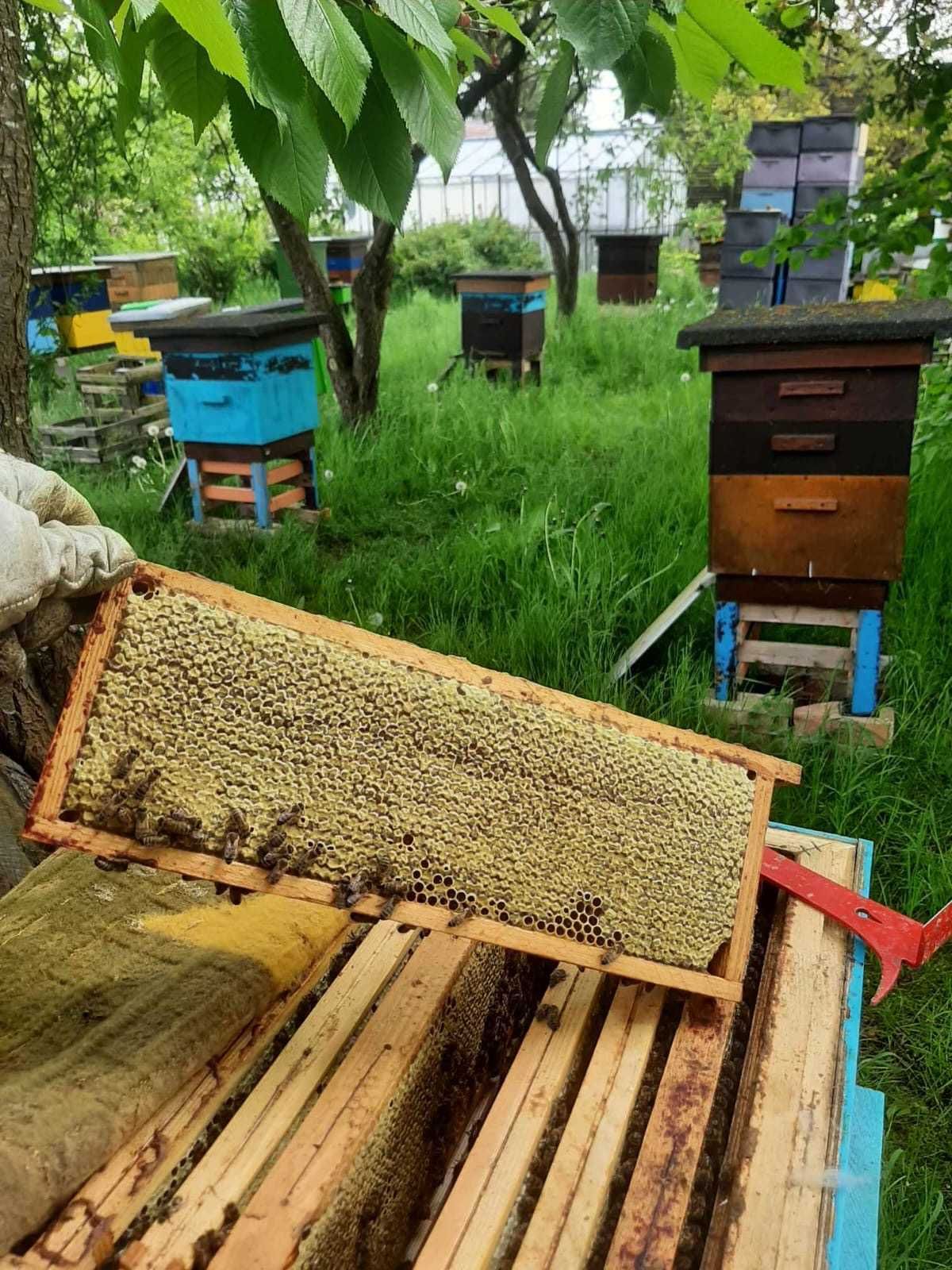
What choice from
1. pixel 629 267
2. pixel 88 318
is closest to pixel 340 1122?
pixel 88 318

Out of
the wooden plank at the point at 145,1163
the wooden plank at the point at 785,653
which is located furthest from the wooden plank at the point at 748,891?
the wooden plank at the point at 785,653

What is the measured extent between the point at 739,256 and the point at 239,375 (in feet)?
26.4

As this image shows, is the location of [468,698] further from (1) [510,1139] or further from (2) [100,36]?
(2) [100,36]

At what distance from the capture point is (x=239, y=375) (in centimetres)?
445

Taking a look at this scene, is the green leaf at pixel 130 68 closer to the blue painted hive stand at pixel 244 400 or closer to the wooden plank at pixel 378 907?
the wooden plank at pixel 378 907

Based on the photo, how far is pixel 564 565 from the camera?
12.1 ft

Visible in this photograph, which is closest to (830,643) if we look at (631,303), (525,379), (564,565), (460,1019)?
(564,565)

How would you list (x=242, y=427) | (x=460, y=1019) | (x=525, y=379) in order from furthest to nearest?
1. (x=525, y=379)
2. (x=242, y=427)
3. (x=460, y=1019)

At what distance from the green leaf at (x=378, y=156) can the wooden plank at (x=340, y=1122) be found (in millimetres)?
1035

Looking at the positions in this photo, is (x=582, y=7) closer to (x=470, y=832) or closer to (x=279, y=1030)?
(x=470, y=832)

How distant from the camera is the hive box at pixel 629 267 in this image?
11.8 metres

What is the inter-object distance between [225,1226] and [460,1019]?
46 centimetres

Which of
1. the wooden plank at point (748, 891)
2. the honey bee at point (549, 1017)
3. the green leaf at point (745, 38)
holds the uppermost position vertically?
the green leaf at point (745, 38)

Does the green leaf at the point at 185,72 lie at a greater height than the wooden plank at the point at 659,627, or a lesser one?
greater
